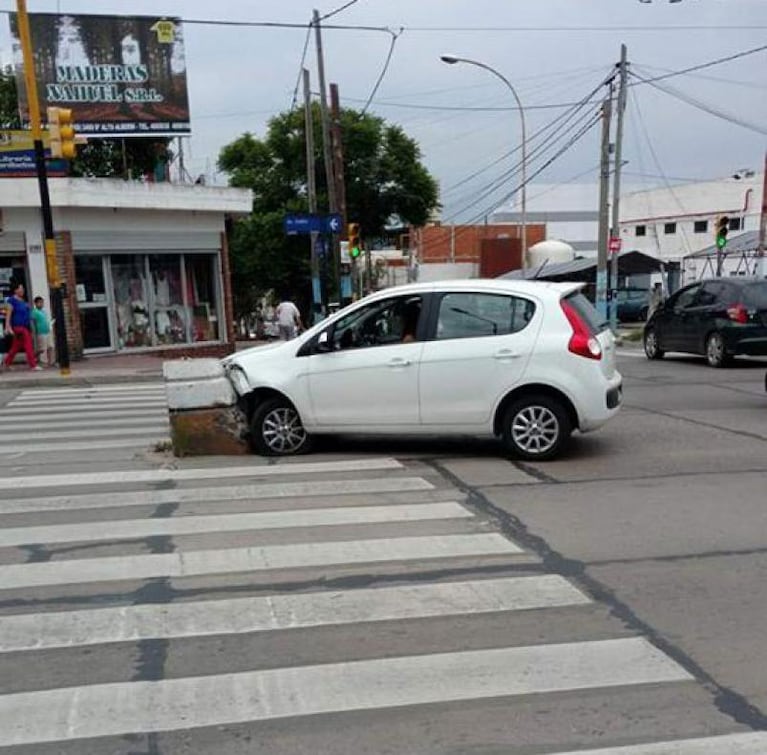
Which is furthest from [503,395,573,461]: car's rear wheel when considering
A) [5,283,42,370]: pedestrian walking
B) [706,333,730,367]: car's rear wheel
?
[5,283,42,370]: pedestrian walking

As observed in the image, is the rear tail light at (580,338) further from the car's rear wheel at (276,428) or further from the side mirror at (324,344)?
the car's rear wheel at (276,428)

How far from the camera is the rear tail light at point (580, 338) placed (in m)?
8.08

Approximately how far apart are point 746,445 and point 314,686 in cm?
650

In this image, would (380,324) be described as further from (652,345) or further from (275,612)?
(652,345)

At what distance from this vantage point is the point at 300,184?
4488 cm

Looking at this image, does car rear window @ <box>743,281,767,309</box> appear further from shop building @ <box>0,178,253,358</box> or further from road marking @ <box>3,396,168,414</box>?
shop building @ <box>0,178,253,358</box>

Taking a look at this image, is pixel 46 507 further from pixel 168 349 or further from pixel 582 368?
pixel 168 349

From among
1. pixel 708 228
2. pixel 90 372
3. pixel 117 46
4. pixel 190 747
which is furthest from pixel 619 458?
pixel 708 228

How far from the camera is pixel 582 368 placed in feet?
26.5

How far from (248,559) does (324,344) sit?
131 inches

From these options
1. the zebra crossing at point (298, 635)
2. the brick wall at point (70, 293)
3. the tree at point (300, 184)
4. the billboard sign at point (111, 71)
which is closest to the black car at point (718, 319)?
the zebra crossing at point (298, 635)

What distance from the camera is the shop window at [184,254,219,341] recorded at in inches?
928

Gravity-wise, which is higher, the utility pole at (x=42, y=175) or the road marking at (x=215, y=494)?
the utility pole at (x=42, y=175)

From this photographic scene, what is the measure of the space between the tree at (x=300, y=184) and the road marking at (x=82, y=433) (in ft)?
109
